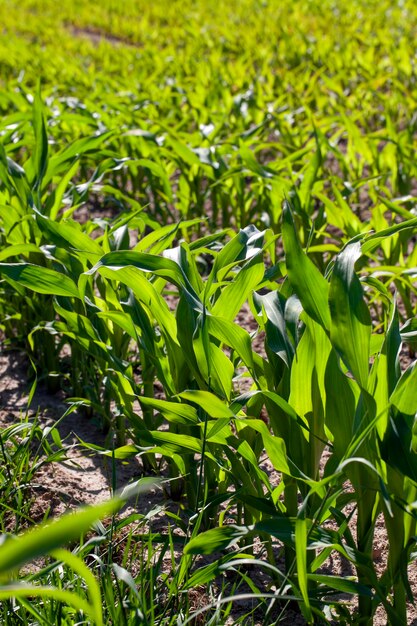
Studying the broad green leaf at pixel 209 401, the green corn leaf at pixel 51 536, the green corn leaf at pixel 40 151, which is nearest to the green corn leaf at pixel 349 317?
the broad green leaf at pixel 209 401

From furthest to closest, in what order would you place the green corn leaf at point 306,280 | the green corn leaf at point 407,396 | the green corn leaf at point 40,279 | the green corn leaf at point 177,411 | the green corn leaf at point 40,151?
the green corn leaf at point 40,151
the green corn leaf at point 40,279
the green corn leaf at point 177,411
the green corn leaf at point 306,280
the green corn leaf at point 407,396

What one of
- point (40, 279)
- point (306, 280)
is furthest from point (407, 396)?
point (40, 279)

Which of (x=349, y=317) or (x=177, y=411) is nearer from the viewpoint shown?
(x=349, y=317)

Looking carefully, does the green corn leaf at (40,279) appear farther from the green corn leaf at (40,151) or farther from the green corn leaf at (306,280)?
the green corn leaf at (40,151)

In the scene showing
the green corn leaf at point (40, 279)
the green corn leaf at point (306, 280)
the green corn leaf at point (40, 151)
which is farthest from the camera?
the green corn leaf at point (40, 151)

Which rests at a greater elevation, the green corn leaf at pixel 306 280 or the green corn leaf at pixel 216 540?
the green corn leaf at pixel 306 280

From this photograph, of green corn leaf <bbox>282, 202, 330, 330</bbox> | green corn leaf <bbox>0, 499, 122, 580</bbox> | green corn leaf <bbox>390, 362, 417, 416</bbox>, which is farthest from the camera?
green corn leaf <bbox>282, 202, 330, 330</bbox>

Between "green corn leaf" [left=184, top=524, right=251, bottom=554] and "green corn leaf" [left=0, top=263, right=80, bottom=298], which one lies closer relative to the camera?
"green corn leaf" [left=184, top=524, right=251, bottom=554]

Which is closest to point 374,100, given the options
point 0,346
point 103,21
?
point 0,346

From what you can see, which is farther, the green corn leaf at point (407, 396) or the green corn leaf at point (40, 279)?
the green corn leaf at point (40, 279)

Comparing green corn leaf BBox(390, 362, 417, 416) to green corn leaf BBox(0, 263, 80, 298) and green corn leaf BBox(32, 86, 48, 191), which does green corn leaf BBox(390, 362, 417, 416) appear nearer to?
green corn leaf BBox(0, 263, 80, 298)

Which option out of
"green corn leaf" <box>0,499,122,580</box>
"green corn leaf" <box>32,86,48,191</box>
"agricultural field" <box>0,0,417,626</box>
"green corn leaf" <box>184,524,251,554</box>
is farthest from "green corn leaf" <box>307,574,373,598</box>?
"green corn leaf" <box>32,86,48,191</box>

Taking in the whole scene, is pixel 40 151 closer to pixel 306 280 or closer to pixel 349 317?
pixel 306 280

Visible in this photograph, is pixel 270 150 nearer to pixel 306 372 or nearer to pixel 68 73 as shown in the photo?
pixel 68 73
